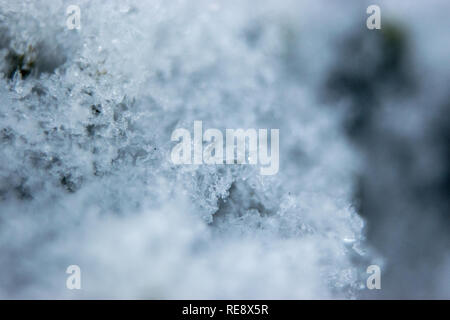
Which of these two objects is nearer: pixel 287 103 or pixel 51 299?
pixel 51 299

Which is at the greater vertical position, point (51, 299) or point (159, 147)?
point (159, 147)

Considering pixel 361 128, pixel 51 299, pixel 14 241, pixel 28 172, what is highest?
pixel 361 128

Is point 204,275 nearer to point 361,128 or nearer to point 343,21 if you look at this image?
point 361,128

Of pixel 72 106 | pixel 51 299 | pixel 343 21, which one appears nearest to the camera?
pixel 51 299

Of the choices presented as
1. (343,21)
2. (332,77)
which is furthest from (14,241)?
(343,21)

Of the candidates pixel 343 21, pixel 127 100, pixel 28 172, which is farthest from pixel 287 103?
pixel 28 172

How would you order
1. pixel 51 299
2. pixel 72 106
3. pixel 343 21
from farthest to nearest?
pixel 343 21 < pixel 72 106 < pixel 51 299
